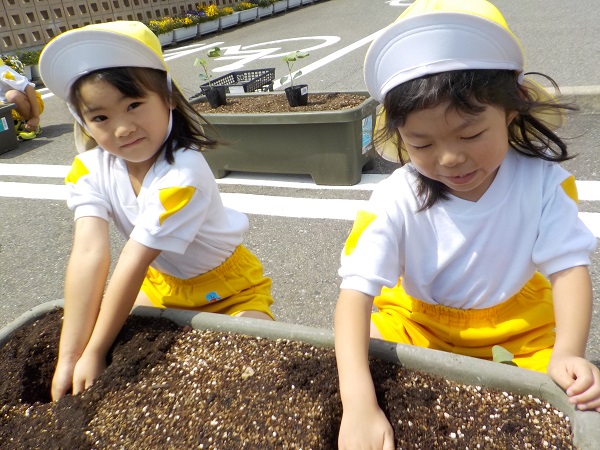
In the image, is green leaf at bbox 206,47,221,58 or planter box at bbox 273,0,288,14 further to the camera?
planter box at bbox 273,0,288,14

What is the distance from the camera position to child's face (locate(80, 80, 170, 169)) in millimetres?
1367

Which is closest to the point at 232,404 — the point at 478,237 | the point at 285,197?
the point at 478,237

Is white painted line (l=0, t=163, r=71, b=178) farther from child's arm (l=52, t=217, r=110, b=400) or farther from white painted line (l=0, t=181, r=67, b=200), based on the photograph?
child's arm (l=52, t=217, r=110, b=400)

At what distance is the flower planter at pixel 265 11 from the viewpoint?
13.2m

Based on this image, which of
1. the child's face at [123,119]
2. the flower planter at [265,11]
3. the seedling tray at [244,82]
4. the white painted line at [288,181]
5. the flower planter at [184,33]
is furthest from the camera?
the flower planter at [265,11]

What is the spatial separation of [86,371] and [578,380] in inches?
40.0

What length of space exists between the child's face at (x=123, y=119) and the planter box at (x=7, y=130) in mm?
3902

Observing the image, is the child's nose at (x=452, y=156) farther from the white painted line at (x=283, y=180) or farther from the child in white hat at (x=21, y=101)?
the child in white hat at (x=21, y=101)

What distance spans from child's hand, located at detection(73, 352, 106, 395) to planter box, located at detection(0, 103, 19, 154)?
13.9 ft

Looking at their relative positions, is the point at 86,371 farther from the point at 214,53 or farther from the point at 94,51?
the point at 214,53

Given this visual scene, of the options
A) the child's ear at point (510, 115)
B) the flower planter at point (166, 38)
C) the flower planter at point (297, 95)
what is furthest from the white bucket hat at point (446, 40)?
the flower planter at point (166, 38)

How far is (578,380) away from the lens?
90 cm

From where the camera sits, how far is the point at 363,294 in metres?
1.17

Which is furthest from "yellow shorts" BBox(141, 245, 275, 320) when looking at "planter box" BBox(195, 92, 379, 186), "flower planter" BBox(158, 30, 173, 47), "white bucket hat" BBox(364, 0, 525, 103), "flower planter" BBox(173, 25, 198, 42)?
"flower planter" BBox(173, 25, 198, 42)
